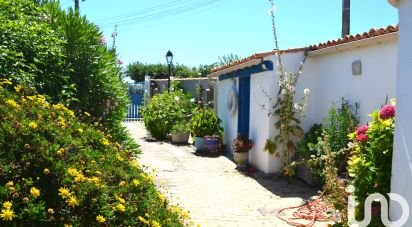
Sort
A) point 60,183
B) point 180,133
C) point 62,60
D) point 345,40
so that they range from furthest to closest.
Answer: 1. point 180,133
2. point 345,40
3. point 62,60
4. point 60,183

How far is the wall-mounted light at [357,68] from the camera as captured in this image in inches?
278

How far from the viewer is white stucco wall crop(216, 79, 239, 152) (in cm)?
1188

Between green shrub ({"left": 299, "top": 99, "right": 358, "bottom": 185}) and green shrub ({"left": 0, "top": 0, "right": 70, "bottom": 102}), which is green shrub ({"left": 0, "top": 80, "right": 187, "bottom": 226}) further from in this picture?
green shrub ({"left": 299, "top": 99, "right": 358, "bottom": 185})

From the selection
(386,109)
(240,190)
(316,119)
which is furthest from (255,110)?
(386,109)

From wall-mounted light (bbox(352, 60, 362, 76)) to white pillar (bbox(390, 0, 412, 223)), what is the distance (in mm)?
3391

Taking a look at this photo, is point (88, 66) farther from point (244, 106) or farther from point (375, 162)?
point (244, 106)

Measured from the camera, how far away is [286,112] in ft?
27.5

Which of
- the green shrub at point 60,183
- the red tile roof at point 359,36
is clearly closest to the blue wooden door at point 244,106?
the red tile roof at point 359,36

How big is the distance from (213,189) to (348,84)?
3.11 m

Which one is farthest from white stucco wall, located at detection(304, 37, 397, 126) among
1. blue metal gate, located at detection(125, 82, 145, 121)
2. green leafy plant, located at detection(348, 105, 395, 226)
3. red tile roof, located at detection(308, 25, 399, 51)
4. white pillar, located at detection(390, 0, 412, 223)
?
blue metal gate, located at detection(125, 82, 145, 121)

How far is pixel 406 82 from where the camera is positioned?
359cm

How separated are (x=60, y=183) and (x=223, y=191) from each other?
5384mm

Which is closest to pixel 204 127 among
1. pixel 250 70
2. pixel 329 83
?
pixel 250 70

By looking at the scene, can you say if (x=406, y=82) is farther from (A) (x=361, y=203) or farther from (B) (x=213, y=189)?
(B) (x=213, y=189)
